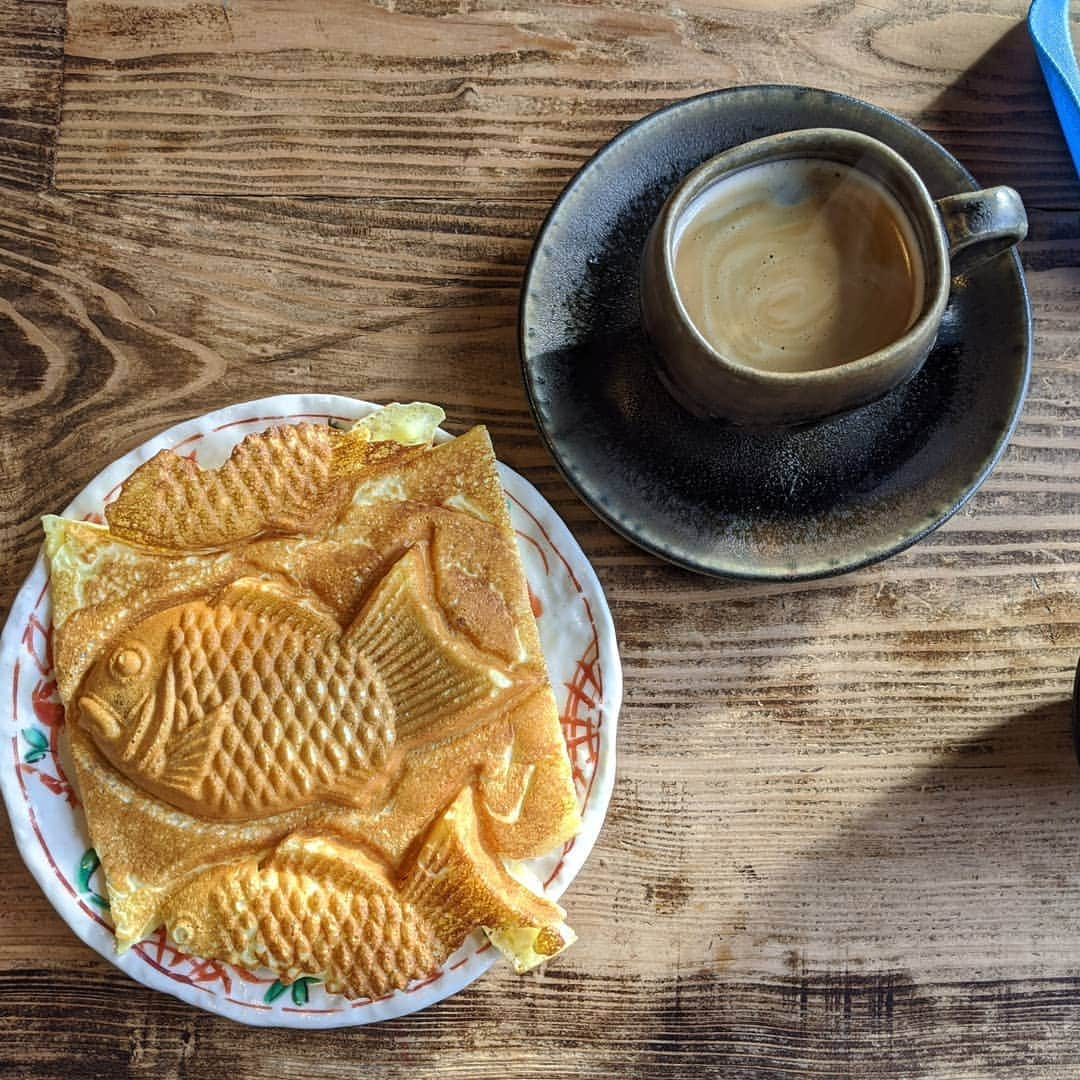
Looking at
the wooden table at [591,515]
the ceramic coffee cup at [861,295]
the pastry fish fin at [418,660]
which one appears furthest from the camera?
the wooden table at [591,515]

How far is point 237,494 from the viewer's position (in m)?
0.97

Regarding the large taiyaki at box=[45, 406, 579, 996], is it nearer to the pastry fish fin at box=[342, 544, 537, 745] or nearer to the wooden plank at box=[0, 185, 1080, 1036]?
the pastry fish fin at box=[342, 544, 537, 745]

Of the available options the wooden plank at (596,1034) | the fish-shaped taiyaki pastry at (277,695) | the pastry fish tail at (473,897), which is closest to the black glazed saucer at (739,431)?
the fish-shaped taiyaki pastry at (277,695)

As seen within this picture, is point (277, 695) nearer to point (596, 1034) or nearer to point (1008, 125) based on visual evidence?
point (596, 1034)

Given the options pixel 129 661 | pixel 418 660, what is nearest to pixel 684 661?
pixel 418 660

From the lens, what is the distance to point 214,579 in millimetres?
989

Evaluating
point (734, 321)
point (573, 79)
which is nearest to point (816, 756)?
point (734, 321)

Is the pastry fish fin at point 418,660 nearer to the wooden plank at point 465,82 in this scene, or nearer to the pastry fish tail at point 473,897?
the pastry fish tail at point 473,897

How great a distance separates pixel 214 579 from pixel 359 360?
0.90 ft

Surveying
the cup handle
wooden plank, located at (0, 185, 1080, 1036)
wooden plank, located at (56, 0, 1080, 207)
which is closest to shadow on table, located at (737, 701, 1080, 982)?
wooden plank, located at (0, 185, 1080, 1036)

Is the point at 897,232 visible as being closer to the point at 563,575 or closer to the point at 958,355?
the point at 958,355

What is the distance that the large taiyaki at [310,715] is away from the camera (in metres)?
0.94

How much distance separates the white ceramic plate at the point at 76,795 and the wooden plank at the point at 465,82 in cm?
30

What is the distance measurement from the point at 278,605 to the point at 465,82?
594mm
